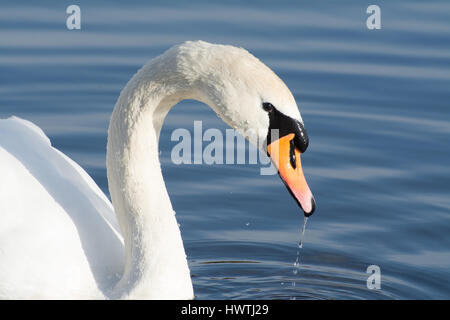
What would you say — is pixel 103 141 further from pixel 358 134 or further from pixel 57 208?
pixel 57 208

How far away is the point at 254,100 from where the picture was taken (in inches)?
227

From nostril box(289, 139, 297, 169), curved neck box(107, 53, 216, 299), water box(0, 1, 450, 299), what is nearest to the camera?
nostril box(289, 139, 297, 169)

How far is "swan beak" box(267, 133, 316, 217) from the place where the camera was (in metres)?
5.85

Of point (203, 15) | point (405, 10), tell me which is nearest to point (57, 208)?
point (203, 15)

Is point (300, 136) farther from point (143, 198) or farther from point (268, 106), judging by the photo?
point (143, 198)

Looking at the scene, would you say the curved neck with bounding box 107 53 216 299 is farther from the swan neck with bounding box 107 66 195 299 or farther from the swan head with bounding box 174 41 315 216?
the swan head with bounding box 174 41 315 216

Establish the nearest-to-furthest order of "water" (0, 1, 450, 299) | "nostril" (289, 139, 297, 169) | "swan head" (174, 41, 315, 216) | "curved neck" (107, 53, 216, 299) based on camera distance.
Answer: "swan head" (174, 41, 315, 216), "nostril" (289, 139, 297, 169), "curved neck" (107, 53, 216, 299), "water" (0, 1, 450, 299)

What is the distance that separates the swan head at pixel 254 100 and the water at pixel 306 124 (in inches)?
61.0

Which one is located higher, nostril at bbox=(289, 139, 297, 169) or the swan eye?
the swan eye

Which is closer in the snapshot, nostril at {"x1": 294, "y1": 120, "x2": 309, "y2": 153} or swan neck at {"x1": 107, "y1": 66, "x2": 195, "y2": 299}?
nostril at {"x1": 294, "y1": 120, "x2": 309, "y2": 153}

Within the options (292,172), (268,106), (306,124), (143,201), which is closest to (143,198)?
(143,201)

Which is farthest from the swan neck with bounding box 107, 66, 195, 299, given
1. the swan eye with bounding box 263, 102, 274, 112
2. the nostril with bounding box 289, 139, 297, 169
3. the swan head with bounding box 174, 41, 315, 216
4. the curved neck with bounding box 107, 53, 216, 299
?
the nostril with bounding box 289, 139, 297, 169

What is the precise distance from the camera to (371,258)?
7.81 metres

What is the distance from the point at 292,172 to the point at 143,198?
101 centimetres
